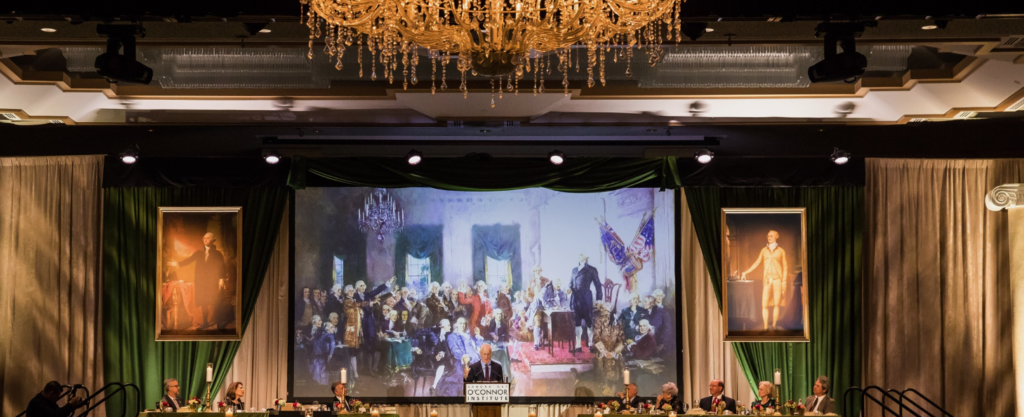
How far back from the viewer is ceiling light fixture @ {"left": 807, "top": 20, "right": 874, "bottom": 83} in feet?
20.2

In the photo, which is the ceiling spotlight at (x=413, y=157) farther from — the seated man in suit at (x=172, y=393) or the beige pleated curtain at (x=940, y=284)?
the beige pleated curtain at (x=940, y=284)

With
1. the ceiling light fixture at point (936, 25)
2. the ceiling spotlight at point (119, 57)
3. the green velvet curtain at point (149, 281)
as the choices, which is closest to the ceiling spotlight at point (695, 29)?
the ceiling light fixture at point (936, 25)

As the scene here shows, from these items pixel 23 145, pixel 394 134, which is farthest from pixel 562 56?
pixel 23 145

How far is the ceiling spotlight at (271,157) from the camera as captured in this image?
1010 centimetres

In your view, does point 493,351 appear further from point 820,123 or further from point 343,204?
point 820,123

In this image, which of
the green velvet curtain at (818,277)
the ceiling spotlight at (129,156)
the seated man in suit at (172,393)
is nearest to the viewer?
the seated man in suit at (172,393)

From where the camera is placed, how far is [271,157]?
10.1 meters

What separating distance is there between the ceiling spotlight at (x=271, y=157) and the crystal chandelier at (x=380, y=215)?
115 centimetres

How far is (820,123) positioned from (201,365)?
721cm

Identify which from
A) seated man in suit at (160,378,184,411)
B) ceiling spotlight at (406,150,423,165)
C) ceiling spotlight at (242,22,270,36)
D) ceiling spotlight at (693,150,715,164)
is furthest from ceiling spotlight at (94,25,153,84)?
ceiling spotlight at (693,150,715,164)

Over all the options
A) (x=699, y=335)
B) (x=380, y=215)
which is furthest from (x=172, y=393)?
(x=699, y=335)

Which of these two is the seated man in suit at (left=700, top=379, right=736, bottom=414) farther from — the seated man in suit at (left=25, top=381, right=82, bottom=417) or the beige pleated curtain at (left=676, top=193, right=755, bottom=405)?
the seated man in suit at (left=25, top=381, right=82, bottom=417)

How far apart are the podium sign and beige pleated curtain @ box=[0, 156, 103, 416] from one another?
446 cm

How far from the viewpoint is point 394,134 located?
410 inches
